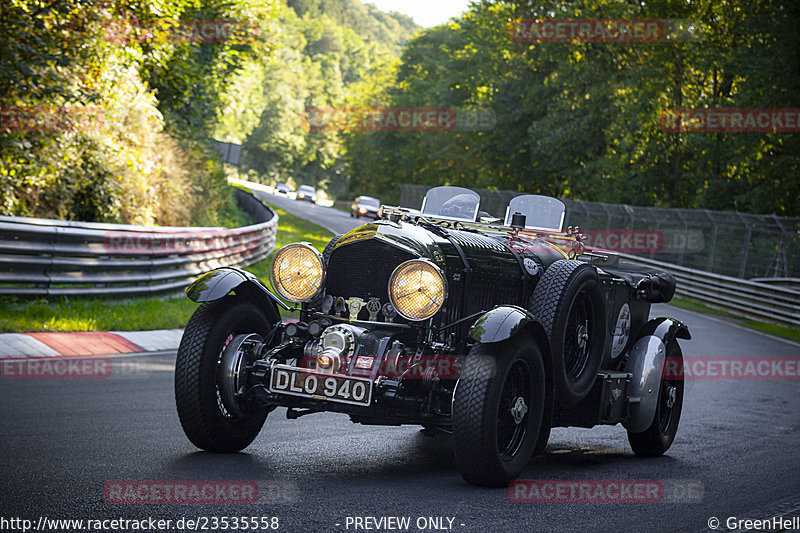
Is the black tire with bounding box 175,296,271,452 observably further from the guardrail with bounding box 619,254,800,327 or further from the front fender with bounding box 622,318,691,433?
the guardrail with bounding box 619,254,800,327

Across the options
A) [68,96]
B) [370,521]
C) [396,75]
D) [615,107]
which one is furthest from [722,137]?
[396,75]

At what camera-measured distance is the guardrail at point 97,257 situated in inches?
438

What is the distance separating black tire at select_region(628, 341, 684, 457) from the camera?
24.2ft

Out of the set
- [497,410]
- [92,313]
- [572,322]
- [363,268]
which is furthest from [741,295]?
[497,410]

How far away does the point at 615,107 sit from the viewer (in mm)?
41094

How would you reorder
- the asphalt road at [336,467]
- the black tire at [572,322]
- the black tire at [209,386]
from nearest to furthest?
1. the asphalt road at [336,467]
2. the black tire at [209,386]
3. the black tire at [572,322]

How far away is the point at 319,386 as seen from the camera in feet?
17.5

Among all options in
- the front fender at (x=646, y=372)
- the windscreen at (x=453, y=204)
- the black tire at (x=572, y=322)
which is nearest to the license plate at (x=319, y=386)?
the black tire at (x=572, y=322)

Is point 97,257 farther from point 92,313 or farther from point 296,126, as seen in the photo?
point 296,126

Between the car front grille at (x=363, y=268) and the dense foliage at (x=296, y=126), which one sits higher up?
the dense foliage at (x=296, y=126)

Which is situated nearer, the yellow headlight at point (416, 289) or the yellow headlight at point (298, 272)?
the yellow headlight at point (416, 289)

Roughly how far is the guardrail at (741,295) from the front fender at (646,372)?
17.5 meters

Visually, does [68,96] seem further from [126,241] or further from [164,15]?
[164,15]

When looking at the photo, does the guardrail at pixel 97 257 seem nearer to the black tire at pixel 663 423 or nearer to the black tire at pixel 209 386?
the black tire at pixel 209 386
